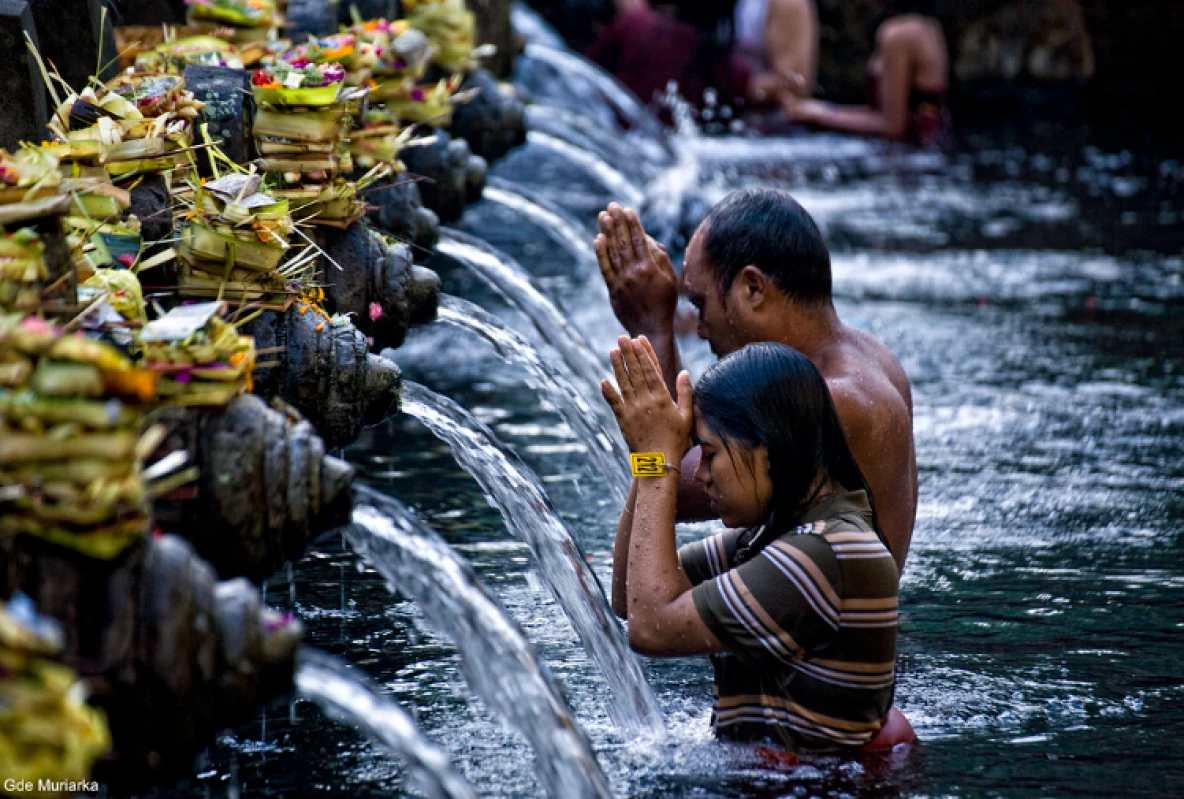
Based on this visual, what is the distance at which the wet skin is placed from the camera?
3299 mm

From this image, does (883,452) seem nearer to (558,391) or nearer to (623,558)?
(623,558)

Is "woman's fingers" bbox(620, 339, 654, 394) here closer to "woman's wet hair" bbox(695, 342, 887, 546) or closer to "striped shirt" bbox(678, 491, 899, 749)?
"woman's wet hair" bbox(695, 342, 887, 546)

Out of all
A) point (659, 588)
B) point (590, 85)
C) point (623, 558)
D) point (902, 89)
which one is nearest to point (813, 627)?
point (659, 588)

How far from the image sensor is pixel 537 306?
5258 millimetres

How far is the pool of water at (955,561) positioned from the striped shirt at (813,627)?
121 millimetres

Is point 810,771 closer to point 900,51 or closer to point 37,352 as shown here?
point 37,352

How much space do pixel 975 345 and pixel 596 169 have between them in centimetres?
250

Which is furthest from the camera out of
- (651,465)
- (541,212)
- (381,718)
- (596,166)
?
(596,166)

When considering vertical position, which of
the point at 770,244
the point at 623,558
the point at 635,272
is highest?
the point at 770,244

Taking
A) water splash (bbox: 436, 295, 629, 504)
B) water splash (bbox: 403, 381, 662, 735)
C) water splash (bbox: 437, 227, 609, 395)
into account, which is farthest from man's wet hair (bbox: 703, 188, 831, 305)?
water splash (bbox: 437, 227, 609, 395)

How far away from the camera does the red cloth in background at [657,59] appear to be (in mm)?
13039

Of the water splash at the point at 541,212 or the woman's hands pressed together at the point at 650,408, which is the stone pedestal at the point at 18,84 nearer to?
the woman's hands pressed together at the point at 650,408

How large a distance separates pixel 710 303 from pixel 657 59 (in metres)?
10.1

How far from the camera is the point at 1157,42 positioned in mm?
17375
